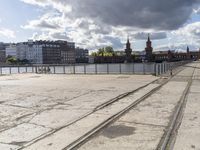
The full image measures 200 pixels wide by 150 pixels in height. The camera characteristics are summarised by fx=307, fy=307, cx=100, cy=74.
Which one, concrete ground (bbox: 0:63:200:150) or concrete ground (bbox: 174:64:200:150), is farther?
concrete ground (bbox: 0:63:200:150)

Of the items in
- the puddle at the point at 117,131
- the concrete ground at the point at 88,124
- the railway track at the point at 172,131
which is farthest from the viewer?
the puddle at the point at 117,131

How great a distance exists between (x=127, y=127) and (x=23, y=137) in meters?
2.66

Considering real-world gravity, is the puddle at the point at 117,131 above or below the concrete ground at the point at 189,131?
below

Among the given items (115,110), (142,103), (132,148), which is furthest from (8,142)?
(142,103)

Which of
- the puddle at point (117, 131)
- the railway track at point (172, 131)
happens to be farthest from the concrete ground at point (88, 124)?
the railway track at point (172, 131)

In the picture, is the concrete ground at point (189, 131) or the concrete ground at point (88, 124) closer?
the concrete ground at point (189, 131)

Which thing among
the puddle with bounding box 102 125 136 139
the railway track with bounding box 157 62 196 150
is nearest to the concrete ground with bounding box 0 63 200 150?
the puddle with bounding box 102 125 136 139

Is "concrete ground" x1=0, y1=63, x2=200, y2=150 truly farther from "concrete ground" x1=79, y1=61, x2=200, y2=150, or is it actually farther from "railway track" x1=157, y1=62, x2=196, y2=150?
"railway track" x1=157, y1=62, x2=196, y2=150

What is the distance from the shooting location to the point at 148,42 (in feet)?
541

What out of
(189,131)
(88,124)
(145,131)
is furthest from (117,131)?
(189,131)

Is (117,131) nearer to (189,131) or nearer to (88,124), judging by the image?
(88,124)

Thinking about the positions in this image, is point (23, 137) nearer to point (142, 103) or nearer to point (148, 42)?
point (142, 103)

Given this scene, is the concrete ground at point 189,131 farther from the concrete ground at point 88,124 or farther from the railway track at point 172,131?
the railway track at point 172,131

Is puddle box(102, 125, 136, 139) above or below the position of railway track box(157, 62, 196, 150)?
below
